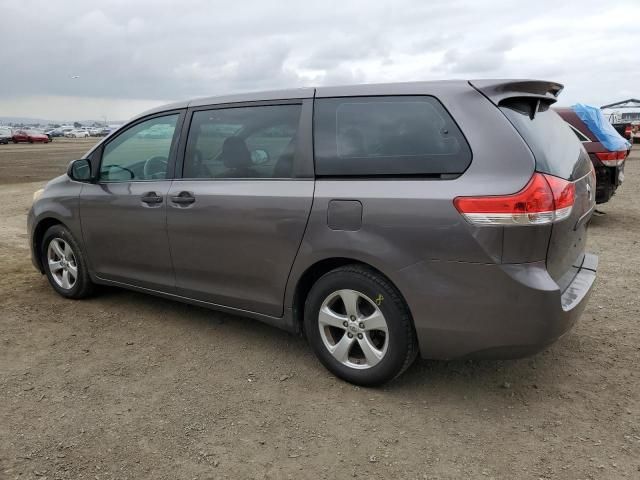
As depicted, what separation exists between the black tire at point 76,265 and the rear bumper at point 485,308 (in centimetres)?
303

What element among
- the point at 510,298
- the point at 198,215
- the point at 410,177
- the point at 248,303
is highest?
the point at 410,177

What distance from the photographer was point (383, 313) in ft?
9.89

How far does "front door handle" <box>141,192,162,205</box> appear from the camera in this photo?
3.96m

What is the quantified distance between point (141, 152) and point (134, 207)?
478 mm

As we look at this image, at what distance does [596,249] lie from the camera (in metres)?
6.31

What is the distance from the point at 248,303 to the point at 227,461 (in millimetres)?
1215

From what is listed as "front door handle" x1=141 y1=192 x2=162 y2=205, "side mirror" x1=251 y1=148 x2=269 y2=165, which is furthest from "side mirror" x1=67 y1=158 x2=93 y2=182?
"side mirror" x1=251 y1=148 x2=269 y2=165

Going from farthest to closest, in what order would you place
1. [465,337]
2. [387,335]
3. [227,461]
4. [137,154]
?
[137,154] < [387,335] < [465,337] < [227,461]

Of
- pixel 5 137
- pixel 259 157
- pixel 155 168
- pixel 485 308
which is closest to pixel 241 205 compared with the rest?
pixel 259 157

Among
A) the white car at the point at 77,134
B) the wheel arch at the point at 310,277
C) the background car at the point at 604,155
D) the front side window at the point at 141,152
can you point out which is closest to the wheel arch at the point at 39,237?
the front side window at the point at 141,152

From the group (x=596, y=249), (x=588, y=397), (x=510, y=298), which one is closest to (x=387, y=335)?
(x=510, y=298)

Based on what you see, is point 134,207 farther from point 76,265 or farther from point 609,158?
point 609,158

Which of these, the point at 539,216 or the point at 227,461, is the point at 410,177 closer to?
the point at 539,216

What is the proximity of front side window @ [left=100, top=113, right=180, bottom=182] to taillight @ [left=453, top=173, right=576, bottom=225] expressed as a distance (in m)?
2.34
